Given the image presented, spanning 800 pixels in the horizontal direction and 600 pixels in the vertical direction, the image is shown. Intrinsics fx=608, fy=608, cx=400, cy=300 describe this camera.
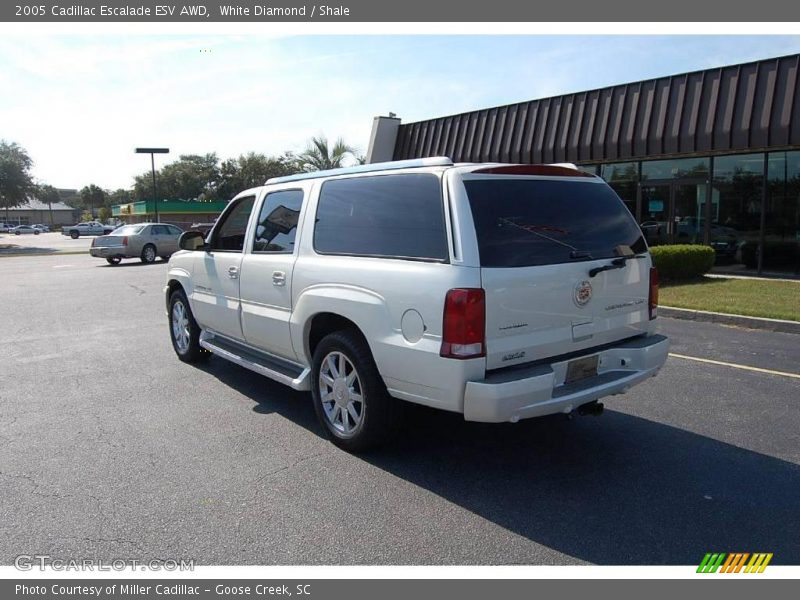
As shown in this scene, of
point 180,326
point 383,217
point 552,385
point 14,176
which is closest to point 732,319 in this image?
point 552,385

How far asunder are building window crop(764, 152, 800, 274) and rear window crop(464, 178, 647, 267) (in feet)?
38.1

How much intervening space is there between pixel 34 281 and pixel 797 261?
19.4m

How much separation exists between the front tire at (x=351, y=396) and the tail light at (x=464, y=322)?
2.57 feet

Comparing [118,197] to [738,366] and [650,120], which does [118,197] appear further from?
[738,366]

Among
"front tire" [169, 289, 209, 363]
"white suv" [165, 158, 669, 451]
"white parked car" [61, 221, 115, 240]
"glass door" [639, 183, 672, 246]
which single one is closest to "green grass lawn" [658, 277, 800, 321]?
"glass door" [639, 183, 672, 246]

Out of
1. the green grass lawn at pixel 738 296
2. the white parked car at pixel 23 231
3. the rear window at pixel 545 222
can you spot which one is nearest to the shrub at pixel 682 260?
the green grass lawn at pixel 738 296

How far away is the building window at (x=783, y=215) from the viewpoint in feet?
44.7

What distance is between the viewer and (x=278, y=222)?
5273mm

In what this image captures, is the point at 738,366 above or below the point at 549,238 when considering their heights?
below

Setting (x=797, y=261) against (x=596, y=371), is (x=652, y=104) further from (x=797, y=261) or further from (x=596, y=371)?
(x=596, y=371)

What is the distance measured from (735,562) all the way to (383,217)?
9.42 ft

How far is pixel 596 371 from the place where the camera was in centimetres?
410

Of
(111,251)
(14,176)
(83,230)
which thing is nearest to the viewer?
(111,251)

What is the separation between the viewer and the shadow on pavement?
3.21 meters
